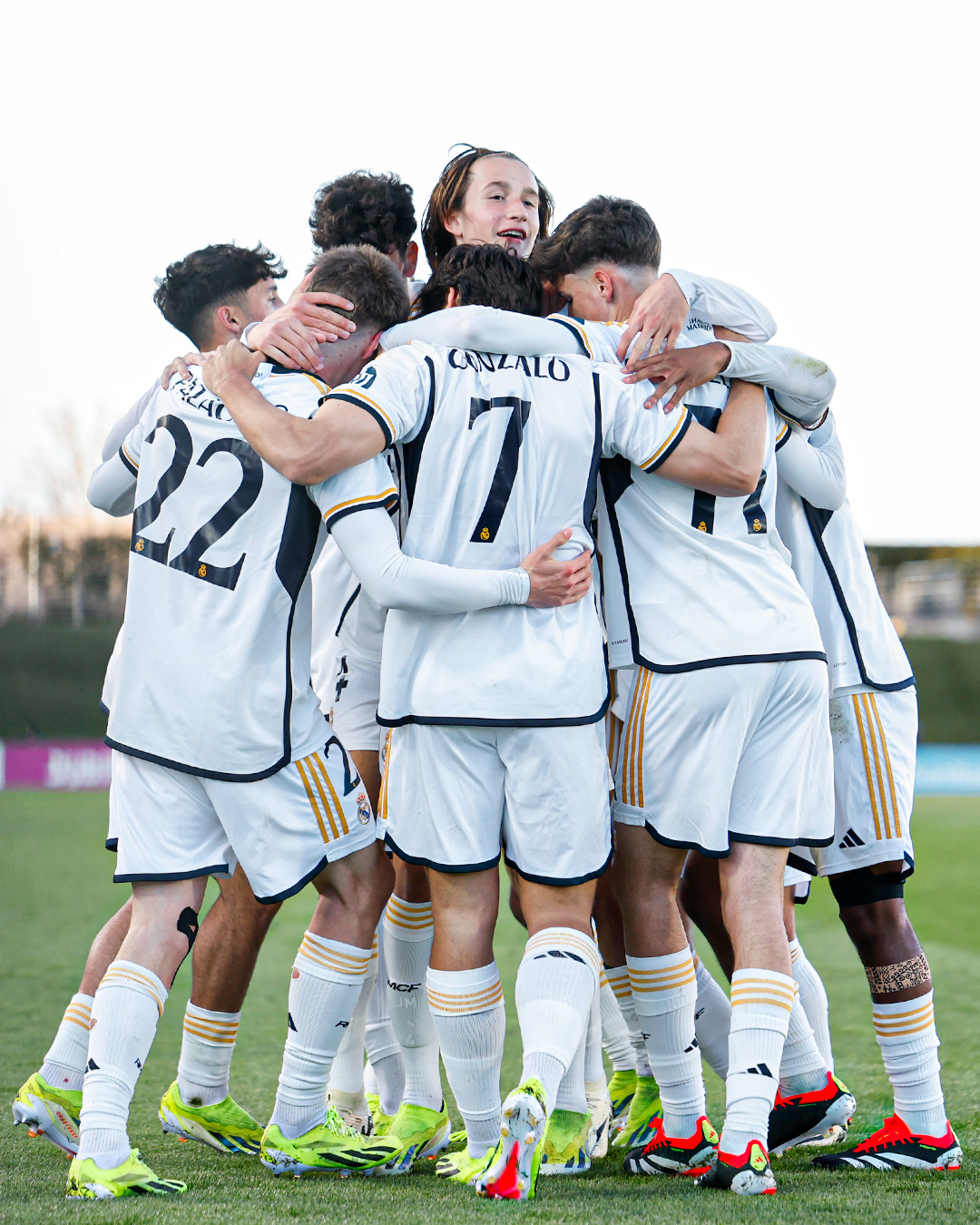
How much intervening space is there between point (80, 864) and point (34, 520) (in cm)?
1817

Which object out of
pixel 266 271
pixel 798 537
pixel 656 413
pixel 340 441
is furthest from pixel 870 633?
pixel 266 271

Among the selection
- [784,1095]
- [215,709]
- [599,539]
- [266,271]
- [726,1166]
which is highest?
[266,271]

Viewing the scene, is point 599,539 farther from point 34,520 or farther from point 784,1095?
point 34,520

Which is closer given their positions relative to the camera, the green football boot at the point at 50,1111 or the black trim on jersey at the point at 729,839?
the black trim on jersey at the point at 729,839

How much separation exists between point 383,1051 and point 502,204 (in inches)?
99.7

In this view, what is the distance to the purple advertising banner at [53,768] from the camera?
15945 millimetres

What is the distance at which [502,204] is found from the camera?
370 cm

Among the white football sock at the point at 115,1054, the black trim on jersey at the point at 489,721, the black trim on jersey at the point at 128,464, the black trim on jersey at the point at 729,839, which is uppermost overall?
the black trim on jersey at the point at 128,464

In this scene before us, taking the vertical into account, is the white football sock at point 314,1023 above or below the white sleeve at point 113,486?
below

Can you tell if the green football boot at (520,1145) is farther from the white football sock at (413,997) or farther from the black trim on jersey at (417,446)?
the black trim on jersey at (417,446)

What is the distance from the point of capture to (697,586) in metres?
2.65

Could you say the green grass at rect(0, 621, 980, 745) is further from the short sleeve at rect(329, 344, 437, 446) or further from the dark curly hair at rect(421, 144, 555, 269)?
the short sleeve at rect(329, 344, 437, 446)

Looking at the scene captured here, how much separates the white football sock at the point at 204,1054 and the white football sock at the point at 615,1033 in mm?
1038

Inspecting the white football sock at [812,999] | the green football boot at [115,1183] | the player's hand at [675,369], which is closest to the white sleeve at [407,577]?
the player's hand at [675,369]
